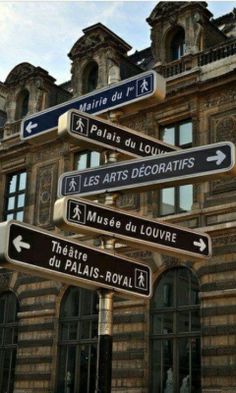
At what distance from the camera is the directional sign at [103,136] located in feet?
23.5

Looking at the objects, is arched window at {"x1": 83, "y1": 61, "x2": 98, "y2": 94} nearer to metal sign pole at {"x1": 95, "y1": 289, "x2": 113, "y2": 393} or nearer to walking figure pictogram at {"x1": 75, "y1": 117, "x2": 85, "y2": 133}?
walking figure pictogram at {"x1": 75, "y1": 117, "x2": 85, "y2": 133}

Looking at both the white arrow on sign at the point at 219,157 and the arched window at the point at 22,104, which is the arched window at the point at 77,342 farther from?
the white arrow on sign at the point at 219,157

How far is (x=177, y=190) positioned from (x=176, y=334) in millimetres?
4086

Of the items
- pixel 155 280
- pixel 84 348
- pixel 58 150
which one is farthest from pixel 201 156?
pixel 58 150

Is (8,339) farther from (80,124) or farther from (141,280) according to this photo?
(80,124)

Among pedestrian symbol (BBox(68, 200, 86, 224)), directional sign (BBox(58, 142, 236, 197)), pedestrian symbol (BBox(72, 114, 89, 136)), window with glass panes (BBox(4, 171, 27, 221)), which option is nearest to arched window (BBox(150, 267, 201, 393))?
window with glass panes (BBox(4, 171, 27, 221))

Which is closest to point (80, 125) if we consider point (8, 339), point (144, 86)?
point (144, 86)

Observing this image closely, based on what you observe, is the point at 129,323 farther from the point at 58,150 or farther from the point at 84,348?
the point at 58,150

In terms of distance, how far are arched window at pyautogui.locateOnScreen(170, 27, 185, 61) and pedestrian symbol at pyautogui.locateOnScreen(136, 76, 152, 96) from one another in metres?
12.7

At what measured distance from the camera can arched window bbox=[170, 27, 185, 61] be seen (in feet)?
64.8

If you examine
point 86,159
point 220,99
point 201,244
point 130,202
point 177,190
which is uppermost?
point 220,99

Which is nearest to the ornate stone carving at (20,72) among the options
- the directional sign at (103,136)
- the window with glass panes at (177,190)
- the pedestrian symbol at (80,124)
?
the window with glass panes at (177,190)

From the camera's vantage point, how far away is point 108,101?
7.66 meters

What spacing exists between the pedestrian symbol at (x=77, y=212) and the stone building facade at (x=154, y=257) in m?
8.48
